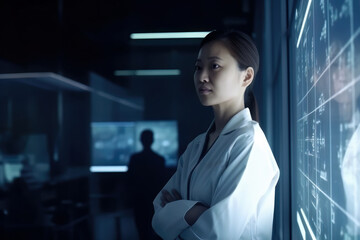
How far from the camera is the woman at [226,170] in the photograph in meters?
0.94

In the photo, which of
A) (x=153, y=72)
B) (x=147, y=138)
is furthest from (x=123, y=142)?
(x=153, y=72)

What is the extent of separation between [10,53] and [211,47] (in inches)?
163

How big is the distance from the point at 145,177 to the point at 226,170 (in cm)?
366

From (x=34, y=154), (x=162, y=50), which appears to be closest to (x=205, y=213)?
(x=162, y=50)

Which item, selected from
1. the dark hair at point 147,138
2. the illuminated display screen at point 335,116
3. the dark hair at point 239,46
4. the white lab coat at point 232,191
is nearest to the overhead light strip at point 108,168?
the dark hair at point 147,138

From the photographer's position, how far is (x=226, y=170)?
0.96 metres

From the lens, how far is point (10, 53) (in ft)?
15.4

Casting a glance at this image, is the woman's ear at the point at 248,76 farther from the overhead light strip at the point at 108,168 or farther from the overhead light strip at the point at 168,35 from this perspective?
the overhead light strip at the point at 108,168

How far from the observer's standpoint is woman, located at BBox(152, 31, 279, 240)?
94cm

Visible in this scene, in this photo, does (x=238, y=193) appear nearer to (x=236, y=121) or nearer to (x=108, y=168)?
(x=236, y=121)

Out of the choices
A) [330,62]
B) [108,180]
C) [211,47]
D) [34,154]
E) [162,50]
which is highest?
[162,50]

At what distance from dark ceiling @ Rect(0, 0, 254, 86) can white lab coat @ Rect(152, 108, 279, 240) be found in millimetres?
3587

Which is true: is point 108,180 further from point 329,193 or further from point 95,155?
point 329,193

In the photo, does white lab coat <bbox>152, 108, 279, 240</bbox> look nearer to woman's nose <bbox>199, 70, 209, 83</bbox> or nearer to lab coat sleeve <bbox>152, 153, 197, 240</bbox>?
lab coat sleeve <bbox>152, 153, 197, 240</bbox>
